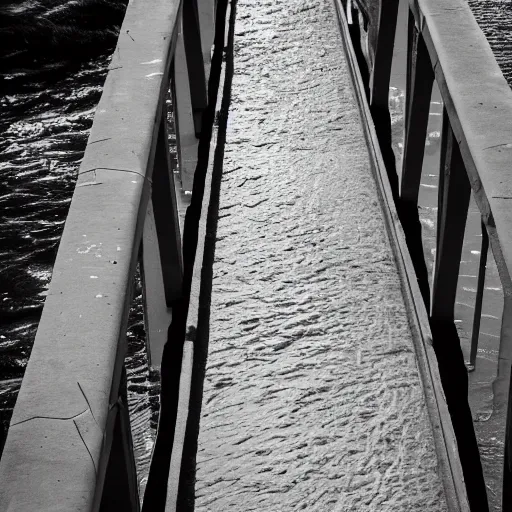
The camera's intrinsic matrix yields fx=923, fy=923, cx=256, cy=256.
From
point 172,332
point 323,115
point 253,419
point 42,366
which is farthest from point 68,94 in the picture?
point 42,366

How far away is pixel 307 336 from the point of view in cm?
210

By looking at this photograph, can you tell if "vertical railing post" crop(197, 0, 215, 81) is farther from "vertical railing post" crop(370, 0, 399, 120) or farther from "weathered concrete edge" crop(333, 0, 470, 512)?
"weathered concrete edge" crop(333, 0, 470, 512)

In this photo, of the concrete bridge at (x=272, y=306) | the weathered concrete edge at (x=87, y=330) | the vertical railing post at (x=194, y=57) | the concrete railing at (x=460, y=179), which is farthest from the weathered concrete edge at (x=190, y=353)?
the concrete railing at (x=460, y=179)

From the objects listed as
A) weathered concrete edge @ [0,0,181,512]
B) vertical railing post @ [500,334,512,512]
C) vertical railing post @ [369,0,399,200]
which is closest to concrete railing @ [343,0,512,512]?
vertical railing post @ [500,334,512,512]

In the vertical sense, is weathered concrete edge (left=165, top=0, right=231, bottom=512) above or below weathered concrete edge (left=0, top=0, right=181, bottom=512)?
below

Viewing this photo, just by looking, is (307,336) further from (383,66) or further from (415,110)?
(383,66)

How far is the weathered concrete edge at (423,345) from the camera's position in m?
1.73

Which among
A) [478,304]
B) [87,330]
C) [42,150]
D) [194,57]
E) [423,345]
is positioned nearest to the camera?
[87,330]

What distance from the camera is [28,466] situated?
3.60ft

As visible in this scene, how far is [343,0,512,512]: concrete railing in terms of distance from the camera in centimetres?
164

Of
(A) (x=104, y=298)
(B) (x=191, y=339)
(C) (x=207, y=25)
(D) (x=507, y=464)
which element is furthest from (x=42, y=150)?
(D) (x=507, y=464)

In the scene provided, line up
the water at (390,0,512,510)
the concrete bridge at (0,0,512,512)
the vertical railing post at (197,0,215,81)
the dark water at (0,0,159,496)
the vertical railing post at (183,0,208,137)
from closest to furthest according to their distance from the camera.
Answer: the concrete bridge at (0,0,512,512), the water at (390,0,512,510), the dark water at (0,0,159,496), the vertical railing post at (183,0,208,137), the vertical railing post at (197,0,215,81)

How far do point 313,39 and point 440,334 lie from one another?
1.91 meters

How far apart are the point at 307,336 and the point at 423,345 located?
10.3 inches
